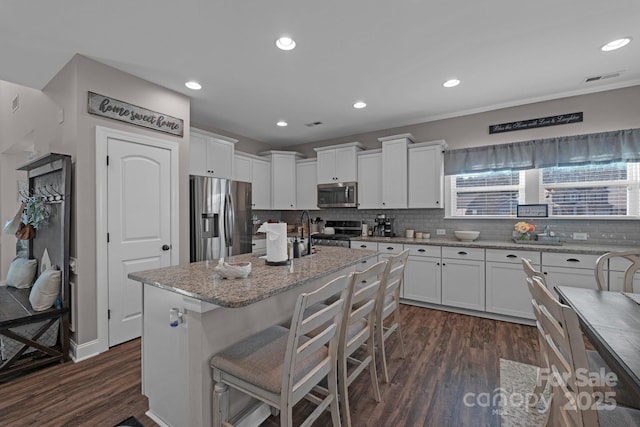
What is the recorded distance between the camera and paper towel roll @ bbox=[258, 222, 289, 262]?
75.6 inches

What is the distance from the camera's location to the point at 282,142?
577 centimetres

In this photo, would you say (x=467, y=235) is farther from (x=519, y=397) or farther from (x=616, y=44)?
(x=616, y=44)

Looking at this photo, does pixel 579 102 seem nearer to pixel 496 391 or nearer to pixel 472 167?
pixel 472 167

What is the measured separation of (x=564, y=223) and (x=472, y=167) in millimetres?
1290

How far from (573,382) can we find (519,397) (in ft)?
4.38

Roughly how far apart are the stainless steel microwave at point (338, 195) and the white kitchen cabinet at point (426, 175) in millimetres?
948

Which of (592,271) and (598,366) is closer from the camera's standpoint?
(598,366)

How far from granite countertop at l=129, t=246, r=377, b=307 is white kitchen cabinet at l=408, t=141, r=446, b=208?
232cm

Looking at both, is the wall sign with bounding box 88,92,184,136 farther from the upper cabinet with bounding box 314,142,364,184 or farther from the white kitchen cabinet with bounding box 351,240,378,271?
the white kitchen cabinet with bounding box 351,240,378,271

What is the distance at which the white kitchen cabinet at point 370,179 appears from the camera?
4543mm

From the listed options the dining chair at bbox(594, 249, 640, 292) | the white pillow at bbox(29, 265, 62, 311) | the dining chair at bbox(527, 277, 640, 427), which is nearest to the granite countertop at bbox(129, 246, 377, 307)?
the dining chair at bbox(527, 277, 640, 427)

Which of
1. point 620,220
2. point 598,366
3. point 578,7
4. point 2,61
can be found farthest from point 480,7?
point 2,61

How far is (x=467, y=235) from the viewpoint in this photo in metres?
3.80

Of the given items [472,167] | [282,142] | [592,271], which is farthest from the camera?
[282,142]
